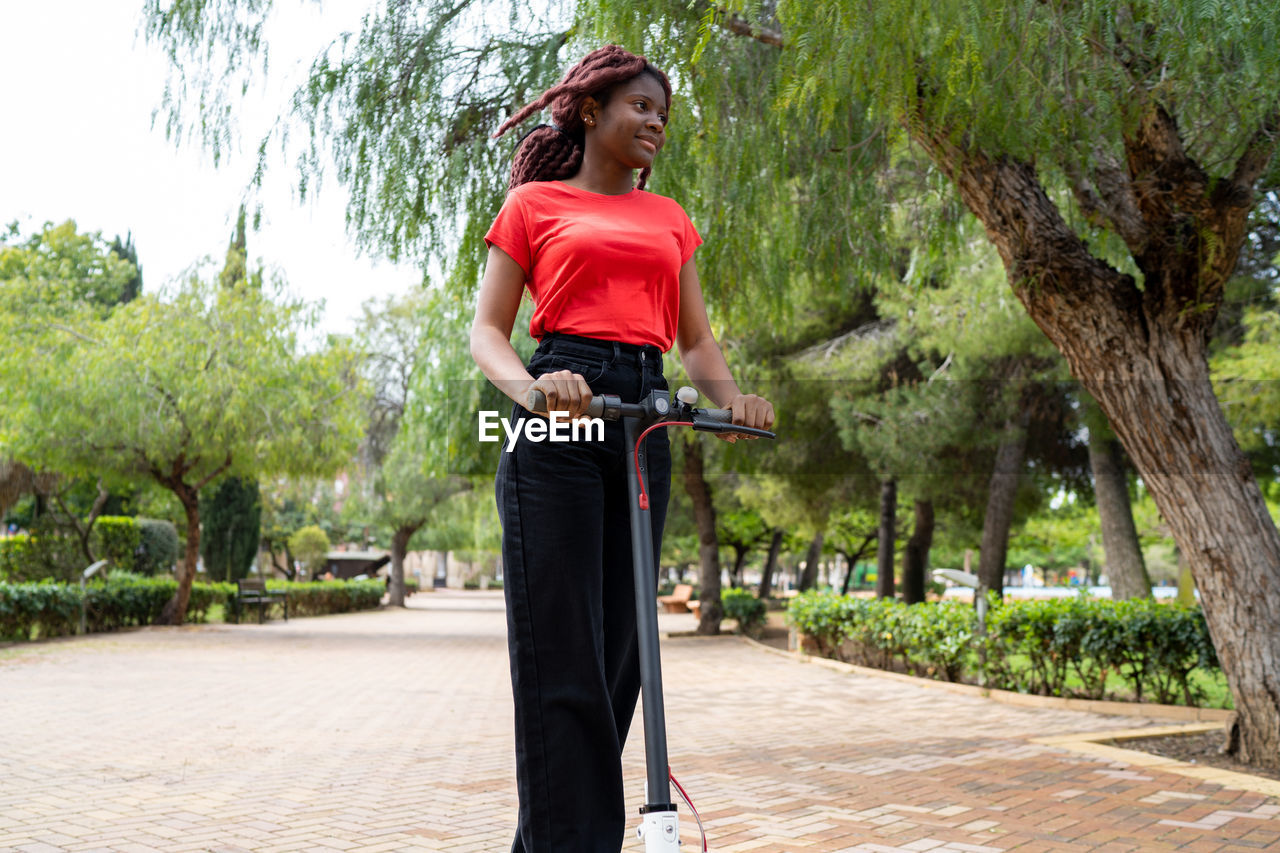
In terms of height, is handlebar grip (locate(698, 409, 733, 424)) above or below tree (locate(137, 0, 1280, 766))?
below

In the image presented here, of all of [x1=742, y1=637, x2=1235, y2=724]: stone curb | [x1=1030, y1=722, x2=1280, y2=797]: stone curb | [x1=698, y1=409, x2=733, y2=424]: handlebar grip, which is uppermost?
[x1=698, y1=409, x2=733, y2=424]: handlebar grip

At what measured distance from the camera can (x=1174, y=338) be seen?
5395 mm

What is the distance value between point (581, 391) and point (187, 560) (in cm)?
1795

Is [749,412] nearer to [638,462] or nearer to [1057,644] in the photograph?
[638,462]

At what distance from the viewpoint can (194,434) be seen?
52.1 ft

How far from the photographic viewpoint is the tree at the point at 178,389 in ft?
49.4

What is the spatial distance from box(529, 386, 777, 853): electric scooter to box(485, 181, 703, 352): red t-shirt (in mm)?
230

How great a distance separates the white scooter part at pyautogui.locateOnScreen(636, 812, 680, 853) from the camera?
1.60 metres

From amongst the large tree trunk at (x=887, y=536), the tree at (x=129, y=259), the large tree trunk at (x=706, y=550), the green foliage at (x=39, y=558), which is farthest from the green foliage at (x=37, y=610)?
the tree at (x=129, y=259)

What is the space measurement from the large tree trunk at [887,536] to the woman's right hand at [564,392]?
51.9ft

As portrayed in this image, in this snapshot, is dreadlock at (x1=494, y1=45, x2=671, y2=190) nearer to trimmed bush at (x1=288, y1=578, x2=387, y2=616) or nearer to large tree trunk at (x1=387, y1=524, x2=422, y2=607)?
trimmed bush at (x1=288, y1=578, x2=387, y2=616)

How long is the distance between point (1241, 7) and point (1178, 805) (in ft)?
10.5

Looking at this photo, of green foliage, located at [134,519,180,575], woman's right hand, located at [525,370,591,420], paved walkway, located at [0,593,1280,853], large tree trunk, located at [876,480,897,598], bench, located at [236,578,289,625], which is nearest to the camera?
woman's right hand, located at [525,370,591,420]

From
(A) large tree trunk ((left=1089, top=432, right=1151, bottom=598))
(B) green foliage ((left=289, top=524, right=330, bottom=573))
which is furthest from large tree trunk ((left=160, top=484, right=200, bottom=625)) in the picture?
(B) green foliage ((left=289, top=524, right=330, bottom=573))
